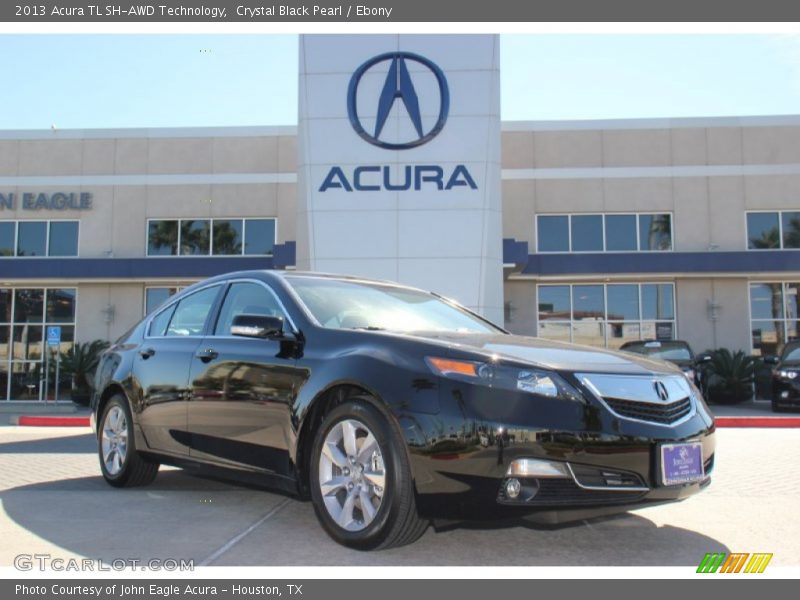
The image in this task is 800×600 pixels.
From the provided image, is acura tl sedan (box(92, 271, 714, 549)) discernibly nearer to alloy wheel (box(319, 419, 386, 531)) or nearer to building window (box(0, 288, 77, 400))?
alloy wheel (box(319, 419, 386, 531))

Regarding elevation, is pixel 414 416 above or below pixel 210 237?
below

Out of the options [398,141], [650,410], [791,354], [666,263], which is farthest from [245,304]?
[666,263]

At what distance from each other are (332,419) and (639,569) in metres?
1.68

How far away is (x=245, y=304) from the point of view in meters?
5.22

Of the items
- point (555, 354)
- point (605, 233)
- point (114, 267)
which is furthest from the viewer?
point (605, 233)

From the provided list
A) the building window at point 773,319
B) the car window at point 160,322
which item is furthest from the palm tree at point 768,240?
the car window at point 160,322

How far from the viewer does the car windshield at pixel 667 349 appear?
1684 cm

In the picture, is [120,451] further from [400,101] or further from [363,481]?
[400,101]

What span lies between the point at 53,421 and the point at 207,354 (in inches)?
393

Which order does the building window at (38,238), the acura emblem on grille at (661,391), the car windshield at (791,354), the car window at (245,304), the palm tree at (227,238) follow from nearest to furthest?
1. the acura emblem on grille at (661,391)
2. the car window at (245,304)
3. the car windshield at (791,354)
4. the palm tree at (227,238)
5. the building window at (38,238)

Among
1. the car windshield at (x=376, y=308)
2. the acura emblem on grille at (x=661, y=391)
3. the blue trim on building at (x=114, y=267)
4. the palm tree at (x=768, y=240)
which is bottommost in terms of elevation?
the acura emblem on grille at (x=661, y=391)

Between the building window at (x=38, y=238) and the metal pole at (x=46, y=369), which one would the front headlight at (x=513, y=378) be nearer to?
the metal pole at (x=46, y=369)

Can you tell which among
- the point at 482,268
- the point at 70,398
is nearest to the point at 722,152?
the point at 482,268

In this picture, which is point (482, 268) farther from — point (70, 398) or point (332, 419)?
point (70, 398)
